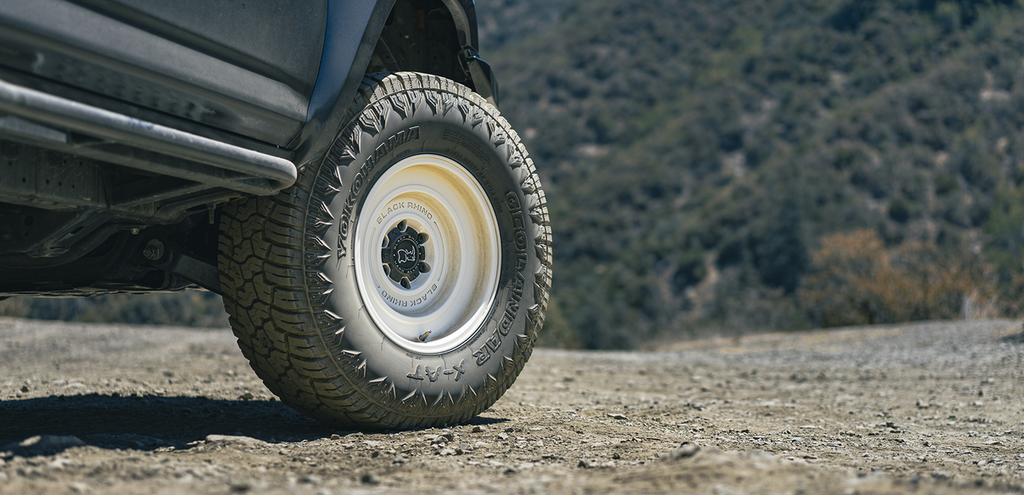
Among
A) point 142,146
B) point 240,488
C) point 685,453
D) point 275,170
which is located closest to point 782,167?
point 685,453

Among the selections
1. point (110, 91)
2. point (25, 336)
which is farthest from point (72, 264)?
point (25, 336)

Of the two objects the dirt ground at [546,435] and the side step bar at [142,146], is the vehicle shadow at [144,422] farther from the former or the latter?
the side step bar at [142,146]

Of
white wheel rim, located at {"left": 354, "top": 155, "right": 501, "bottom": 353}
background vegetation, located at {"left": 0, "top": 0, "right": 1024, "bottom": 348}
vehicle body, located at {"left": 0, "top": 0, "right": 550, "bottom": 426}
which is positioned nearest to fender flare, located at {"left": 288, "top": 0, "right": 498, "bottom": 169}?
vehicle body, located at {"left": 0, "top": 0, "right": 550, "bottom": 426}

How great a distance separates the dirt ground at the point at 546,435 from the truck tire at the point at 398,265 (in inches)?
8.3

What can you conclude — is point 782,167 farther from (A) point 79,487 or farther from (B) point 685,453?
(A) point 79,487

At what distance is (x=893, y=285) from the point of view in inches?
698

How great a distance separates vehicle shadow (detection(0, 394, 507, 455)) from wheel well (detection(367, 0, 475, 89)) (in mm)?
1572

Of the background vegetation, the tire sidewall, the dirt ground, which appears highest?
the background vegetation

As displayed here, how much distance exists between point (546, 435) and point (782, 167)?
32.9 meters

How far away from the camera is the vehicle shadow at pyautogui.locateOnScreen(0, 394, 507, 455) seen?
2439mm

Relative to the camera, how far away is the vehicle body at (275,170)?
1.97 m

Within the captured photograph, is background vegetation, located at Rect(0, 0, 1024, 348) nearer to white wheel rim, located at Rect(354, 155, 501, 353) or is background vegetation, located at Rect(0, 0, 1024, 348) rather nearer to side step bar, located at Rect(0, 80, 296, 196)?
white wheel rim, located at Rect(354, 155, 501, 353)

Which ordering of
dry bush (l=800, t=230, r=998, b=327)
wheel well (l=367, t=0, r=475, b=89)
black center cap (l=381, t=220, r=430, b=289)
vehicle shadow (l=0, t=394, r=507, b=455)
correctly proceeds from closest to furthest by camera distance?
1. vehicle shadow (l=0, t=394, r=507, b=455)
2. black center cap (l=381, t=220, r=430, b=289)
3. wheel well (l=367, t=0, r=475, b=89)
4. dry bush (l=800, t=230, r=998, b=327)

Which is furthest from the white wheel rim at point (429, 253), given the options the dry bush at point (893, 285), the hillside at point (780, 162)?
the hillside at point (780, 162)
